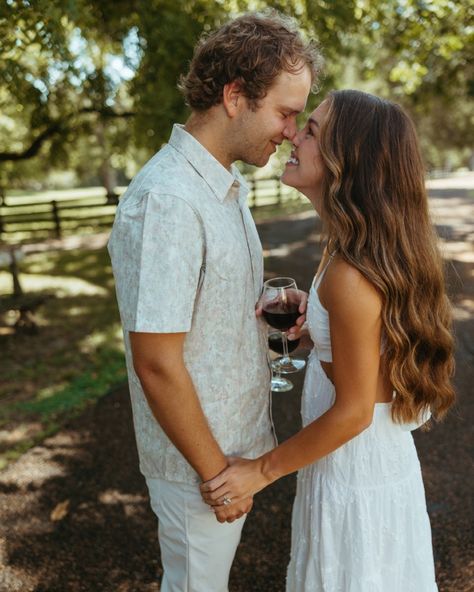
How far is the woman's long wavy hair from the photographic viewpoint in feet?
5.87

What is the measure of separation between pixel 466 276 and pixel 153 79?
19.0 ft

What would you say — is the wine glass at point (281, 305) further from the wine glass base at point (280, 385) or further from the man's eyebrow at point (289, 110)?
the man's eyebrow at point (289, 110)

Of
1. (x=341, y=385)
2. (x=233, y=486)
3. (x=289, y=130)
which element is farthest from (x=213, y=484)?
(x=289, y=130)

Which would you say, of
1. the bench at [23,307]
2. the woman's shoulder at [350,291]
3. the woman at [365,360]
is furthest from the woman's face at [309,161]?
the bench at [23,307]

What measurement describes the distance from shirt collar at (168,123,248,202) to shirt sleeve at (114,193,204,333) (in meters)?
0.23

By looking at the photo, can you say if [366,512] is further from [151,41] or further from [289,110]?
[151,41]

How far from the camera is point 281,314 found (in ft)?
7.14

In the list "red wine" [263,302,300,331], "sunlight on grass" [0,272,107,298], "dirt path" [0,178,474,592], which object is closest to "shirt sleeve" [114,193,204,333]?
"red wine" [263,302,300,331]

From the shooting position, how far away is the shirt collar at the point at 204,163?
194 cm

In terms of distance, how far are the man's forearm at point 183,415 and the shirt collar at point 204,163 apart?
0.65 meters

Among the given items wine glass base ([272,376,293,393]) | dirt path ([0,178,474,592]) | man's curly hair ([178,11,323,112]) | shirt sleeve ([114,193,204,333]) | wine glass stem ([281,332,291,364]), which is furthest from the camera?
dirt path ([0,178,474,592])

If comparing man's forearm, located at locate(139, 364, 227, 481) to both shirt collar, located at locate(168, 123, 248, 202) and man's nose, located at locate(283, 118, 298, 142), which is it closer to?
shirt collar, located at locate(168, 123, 248, 202)

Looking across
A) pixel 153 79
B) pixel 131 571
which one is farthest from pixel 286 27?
pixel 153 79

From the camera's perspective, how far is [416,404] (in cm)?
206
